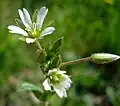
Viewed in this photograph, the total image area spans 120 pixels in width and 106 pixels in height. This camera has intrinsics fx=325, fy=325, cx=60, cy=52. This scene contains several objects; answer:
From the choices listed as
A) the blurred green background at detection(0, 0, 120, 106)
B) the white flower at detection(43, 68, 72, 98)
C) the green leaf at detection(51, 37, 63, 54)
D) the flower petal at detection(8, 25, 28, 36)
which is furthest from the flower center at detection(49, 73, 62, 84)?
the blurred green background at detection(0, 0, 120, 106)

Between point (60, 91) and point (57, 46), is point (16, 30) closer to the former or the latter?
point (57, 46)

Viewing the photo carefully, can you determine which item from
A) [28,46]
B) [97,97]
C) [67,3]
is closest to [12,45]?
[28,46]

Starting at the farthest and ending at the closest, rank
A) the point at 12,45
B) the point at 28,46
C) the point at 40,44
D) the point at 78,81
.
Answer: the point at 28,46 → the point at 12,45 → the point at 78,81 → the point at 40,44

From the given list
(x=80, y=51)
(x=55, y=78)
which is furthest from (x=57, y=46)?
(x=80, y=51)

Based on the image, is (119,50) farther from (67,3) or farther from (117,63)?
(67,3)

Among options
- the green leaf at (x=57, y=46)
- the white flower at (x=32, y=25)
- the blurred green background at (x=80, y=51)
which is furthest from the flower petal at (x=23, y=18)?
the blurred green background at (x=80, y=51)

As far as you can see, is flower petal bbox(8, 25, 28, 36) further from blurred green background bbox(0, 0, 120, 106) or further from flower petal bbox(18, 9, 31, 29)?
blurred green background bbox(0, 0, 120, 106)

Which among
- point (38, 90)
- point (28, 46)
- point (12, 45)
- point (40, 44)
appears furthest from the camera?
point (28, 46)
